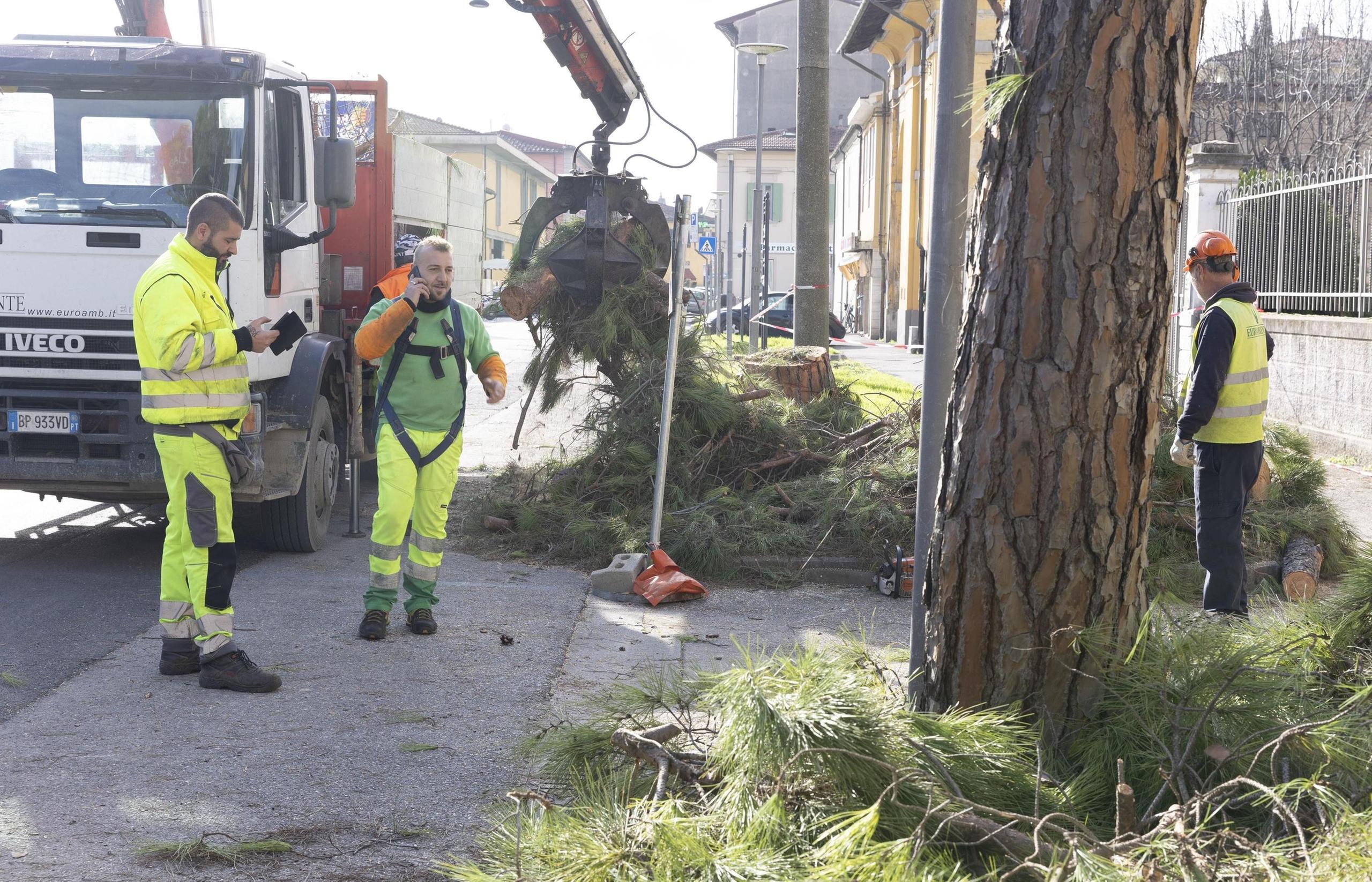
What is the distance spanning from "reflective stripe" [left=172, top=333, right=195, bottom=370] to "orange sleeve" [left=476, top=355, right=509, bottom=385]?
→ 137cm

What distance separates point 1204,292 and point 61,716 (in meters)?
A: 4.92

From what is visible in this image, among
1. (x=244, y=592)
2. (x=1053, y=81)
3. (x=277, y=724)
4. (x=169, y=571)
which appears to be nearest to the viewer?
(x=1053, y=81)

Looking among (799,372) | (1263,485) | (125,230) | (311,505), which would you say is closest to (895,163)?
(799,372)

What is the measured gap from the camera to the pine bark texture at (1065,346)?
9.77 feet

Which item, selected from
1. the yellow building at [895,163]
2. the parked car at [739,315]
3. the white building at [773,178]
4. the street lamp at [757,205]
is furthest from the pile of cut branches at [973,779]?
the white building at [773,178]

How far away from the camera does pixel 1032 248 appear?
304 centimetres

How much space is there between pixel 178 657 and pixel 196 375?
1.15 m

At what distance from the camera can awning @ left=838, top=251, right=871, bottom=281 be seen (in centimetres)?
4138

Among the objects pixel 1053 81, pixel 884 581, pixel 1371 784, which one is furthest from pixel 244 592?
pixel 1371 784

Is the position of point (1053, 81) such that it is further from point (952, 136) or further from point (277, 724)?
point (277, 724)

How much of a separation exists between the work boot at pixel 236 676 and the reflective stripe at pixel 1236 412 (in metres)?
4.01

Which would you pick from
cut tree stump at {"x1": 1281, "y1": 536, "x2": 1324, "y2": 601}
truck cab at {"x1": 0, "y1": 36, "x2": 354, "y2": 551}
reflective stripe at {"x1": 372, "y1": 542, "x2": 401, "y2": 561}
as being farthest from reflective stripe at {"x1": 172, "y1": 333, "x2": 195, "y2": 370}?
cut tree stump at {"x1": 1281, "y1": 536, "x2": 1324, "y2": 601}

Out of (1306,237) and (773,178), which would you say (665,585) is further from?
(773,178)

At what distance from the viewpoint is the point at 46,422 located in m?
6.62
